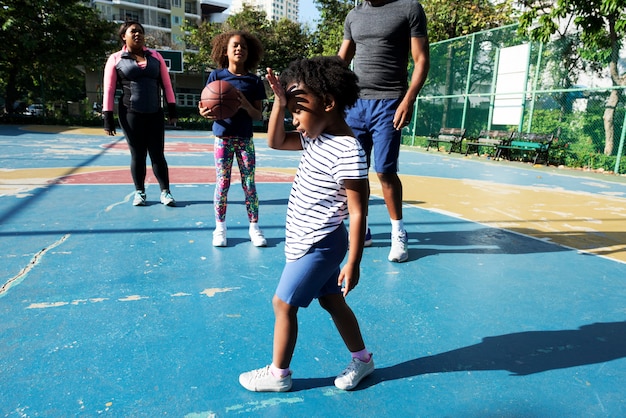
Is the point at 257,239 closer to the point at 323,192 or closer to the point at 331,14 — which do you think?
the point at 323,192

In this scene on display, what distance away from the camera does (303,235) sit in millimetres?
1778

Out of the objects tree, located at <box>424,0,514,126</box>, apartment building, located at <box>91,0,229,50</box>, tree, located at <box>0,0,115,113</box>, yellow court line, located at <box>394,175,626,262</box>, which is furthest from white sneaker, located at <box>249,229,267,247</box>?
apartment building, located at <box>91,0,229,50</box>

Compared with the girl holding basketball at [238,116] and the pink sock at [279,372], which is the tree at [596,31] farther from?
the pink sock at [279,372]

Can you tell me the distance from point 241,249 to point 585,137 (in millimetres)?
12567

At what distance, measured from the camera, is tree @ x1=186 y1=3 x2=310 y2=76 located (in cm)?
3139

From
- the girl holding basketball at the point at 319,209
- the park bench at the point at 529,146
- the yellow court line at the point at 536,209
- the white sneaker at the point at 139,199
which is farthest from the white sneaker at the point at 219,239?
the park bench at the point at 529,146

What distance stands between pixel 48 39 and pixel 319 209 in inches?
1055

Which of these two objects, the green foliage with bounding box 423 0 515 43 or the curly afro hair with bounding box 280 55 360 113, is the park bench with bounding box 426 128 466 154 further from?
the curly afro hair with bounding box 280 55 360 113

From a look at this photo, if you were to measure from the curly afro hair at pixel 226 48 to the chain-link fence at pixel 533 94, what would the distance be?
1110 centimetres

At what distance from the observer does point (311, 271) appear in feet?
5.71

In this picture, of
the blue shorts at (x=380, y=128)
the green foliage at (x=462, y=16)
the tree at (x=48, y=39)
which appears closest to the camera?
the blue shorts at (x=380, y=128)

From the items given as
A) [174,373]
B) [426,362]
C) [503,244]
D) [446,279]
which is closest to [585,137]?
[503,244]

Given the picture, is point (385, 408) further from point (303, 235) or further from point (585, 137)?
point (585, 137)

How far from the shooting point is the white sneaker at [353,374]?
6.14ft
